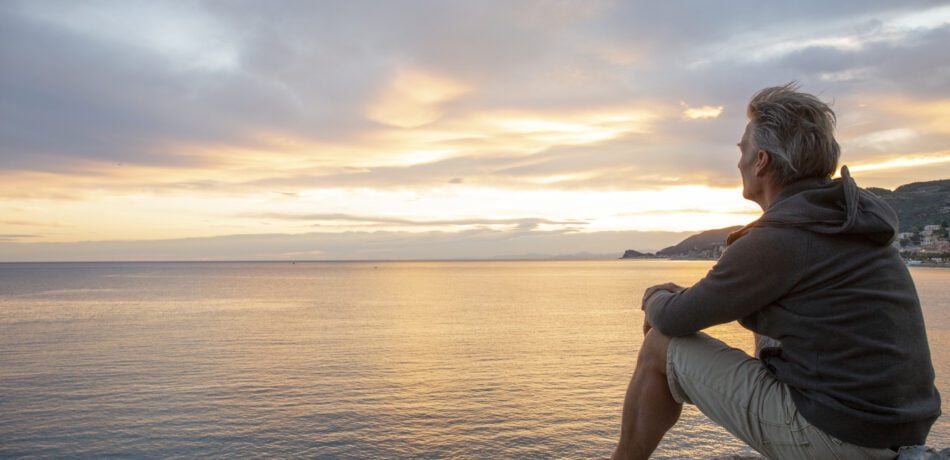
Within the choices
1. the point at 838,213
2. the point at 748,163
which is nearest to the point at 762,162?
the point at 748,163

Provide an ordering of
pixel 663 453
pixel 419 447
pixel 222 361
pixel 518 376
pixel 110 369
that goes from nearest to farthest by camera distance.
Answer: pixel 663 453
pixel 419 447
pixel 518 376
pixel 110 369
pixel 222 361

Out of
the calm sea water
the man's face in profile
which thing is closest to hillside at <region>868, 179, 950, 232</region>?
the calm sea water

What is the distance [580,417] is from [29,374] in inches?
651

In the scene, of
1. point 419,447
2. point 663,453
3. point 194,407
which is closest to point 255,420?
point 194,407

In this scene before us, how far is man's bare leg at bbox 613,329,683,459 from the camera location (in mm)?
3445

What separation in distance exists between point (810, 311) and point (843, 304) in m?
0.13

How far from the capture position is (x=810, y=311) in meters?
2.84

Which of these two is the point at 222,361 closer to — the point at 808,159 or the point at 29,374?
the point at 29,374

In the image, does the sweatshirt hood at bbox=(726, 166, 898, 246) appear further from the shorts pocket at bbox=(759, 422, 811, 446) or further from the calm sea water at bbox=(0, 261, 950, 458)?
the calm sea water at bbox=(0, 261, 950, 458)

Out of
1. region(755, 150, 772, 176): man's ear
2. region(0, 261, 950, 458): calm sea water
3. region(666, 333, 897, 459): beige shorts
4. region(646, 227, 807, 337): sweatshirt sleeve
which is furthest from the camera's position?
region(0, 261, 950, 458): calm sea water

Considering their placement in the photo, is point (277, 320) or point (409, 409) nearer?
point (409, 409)

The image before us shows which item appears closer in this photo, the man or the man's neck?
the man

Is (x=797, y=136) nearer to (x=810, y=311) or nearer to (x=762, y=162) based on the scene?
(x=762, y=162)

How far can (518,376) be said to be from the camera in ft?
60.1
